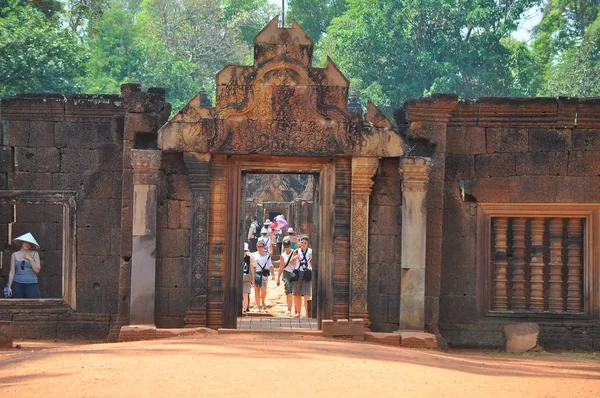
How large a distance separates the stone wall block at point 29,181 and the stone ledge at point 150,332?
2.81 metres

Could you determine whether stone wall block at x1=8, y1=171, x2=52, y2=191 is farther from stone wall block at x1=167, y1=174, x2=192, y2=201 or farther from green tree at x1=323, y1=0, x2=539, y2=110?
green tree at x1=323, y1=0, x2=539, y2=110

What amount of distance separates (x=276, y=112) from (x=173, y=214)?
1735mm

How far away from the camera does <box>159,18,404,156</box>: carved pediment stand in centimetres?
1289

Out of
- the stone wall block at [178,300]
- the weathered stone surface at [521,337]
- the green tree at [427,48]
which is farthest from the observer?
the green tree at [427,48]

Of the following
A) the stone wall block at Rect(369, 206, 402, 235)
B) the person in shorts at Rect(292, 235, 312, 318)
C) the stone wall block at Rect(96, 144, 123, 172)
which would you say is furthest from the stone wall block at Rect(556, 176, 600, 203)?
the stone wall block at Rect(96, 144, 123, 172)

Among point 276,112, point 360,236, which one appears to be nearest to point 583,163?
point 360,236

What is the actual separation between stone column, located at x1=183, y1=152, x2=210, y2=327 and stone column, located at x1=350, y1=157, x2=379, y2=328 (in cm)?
172

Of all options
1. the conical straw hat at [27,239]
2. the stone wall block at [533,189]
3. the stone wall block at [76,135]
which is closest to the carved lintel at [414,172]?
the stone wall block at [533,189]

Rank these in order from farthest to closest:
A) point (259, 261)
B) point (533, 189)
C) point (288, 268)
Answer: point (259, 261)
point (288, 268)
point (533, 189)

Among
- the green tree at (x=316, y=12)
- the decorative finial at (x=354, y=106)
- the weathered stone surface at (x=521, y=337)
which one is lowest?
the weathered stone surface at (x=521, y=337)

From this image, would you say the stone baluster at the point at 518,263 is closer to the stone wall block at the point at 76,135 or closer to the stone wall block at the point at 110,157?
the stone wall block at the point at 110,157

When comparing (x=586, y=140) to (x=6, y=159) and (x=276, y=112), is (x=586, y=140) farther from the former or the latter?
(x=6, y=159)

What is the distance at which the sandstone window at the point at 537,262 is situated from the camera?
14.1 m

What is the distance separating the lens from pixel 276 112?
12953mm
